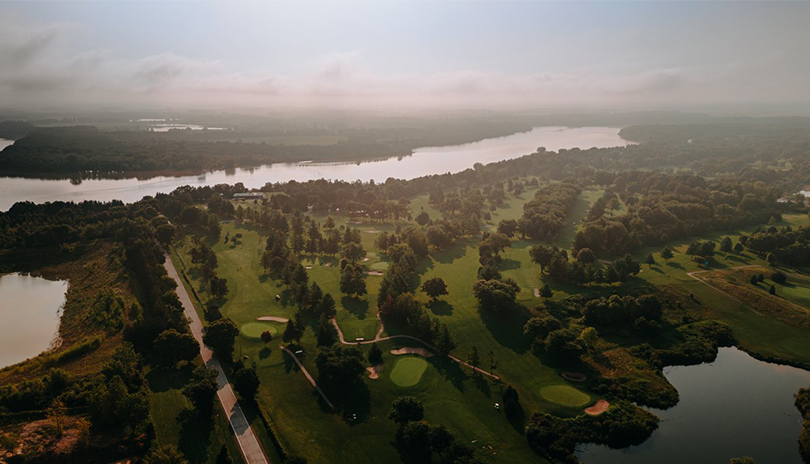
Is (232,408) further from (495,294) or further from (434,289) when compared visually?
(495,294)

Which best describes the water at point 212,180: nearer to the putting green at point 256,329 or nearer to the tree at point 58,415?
the putting green at point 256,329

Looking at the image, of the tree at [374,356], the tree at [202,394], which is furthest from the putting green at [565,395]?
the tree at [202,394]

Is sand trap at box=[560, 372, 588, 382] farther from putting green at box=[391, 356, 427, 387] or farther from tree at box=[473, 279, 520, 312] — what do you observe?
putting green at box=[391, 356, 427, 387]

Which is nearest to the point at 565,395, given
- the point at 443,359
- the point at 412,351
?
the point at 443,359

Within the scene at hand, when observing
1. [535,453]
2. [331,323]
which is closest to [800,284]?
[535,453]

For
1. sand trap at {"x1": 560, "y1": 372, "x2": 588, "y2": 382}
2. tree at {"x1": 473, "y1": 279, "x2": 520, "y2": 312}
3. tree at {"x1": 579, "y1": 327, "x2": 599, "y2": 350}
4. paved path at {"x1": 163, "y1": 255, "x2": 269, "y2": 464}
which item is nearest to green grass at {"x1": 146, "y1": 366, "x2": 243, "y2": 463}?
paved path at {"x1": 163, "y1": 255, "x2": 269, "y2": 464}
